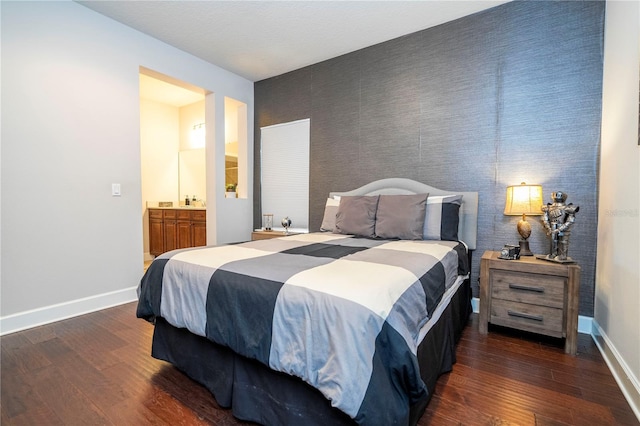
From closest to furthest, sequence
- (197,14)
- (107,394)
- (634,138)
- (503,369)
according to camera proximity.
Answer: (107,394) → (634,138) → (503,369) → (197,14)

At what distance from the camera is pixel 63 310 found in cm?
260

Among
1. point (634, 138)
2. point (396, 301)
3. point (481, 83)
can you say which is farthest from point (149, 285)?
point (481, 83)

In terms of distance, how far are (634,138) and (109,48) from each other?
4.12m

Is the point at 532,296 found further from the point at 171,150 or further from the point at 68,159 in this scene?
the point at 171,150

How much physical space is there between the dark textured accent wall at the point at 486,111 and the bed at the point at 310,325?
42.5 inches

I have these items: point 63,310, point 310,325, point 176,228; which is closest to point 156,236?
point 176,228

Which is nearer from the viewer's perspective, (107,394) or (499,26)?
(107,394)

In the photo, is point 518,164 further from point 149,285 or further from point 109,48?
point 109,48

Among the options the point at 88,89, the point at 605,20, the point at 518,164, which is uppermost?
the point at 605,20

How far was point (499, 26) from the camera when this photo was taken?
2.64m

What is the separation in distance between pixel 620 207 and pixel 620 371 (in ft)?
3.11

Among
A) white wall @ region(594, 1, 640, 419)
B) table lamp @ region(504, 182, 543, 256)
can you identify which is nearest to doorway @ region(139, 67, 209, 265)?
table lamp @ region(504, 182, 543, 256)

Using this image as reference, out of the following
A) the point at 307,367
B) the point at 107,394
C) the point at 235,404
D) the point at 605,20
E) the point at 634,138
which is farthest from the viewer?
the point at 605,20

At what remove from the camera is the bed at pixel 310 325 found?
3.34 ft
